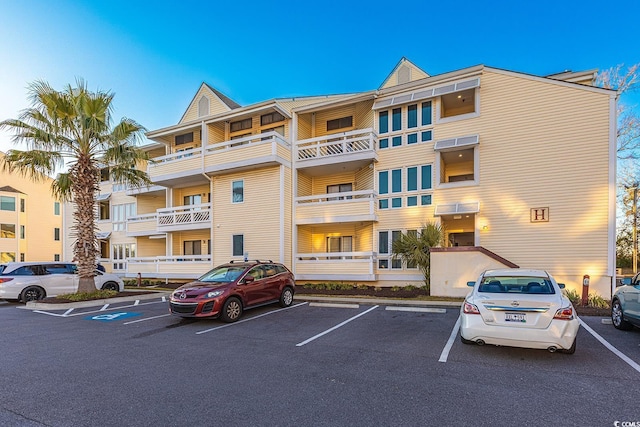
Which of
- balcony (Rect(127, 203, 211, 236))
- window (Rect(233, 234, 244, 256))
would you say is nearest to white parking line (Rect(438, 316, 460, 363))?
window (Rect(233, 234, 244, 256))

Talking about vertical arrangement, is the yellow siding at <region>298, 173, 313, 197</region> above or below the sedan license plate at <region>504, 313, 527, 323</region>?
above

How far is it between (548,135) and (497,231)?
14.8 feet

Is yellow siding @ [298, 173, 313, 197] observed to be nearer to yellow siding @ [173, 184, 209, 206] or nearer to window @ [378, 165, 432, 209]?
window @ [378, 165, 432, 209]

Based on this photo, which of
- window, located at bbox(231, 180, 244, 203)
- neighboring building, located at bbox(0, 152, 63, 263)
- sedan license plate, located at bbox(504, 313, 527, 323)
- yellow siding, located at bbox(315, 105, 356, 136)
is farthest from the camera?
neighboring building, located at bbox(0, 152, 63, 263)

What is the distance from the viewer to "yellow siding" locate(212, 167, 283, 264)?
17.1 meters

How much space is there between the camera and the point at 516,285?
22.0 ft

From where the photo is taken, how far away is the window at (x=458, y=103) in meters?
15.9

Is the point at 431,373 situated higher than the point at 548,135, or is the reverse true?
the point at 548,135

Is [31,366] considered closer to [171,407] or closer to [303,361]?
[171,407]

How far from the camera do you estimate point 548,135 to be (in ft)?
45.7

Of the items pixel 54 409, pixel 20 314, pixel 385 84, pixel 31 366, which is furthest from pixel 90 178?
pixel 385 84

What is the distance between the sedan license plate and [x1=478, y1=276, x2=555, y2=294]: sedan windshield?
0.73 metres

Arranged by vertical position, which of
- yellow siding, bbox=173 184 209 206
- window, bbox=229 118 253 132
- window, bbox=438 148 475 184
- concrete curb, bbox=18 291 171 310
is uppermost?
window, bbox=229 118 253 132

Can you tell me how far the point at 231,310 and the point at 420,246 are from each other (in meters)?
8.61
